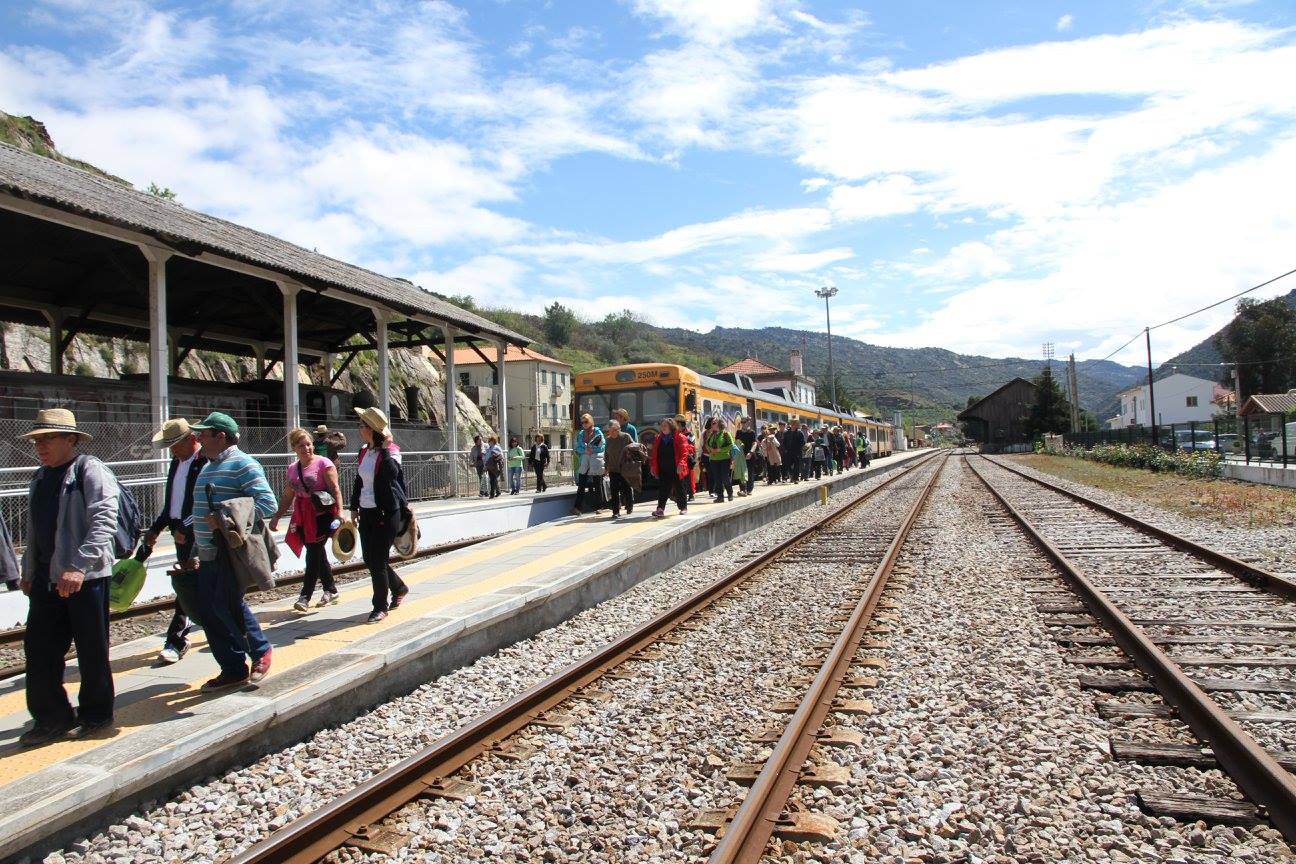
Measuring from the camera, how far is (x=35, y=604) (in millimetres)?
4457

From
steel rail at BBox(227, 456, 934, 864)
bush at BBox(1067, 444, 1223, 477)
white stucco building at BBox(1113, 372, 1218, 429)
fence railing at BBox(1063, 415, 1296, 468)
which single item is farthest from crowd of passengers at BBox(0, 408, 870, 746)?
white stucco building at BBox(1113, 372, 1218, 429)

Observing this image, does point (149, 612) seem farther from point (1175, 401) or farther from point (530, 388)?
point (1175, 401)

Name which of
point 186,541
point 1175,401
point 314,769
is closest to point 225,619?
point 186,541

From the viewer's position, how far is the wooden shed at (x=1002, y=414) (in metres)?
87.6

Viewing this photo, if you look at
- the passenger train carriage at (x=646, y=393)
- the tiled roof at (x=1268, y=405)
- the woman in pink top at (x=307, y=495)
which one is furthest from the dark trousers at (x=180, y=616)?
the tiled roof at (x=1268, y=405)

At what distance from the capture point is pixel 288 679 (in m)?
5.19

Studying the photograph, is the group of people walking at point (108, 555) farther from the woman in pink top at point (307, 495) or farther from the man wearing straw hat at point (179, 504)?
the woman in pink top at point (307, 495)

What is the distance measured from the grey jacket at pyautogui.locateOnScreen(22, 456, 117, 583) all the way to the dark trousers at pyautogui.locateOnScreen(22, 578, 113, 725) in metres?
0.12

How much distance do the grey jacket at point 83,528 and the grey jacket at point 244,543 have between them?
57 cm

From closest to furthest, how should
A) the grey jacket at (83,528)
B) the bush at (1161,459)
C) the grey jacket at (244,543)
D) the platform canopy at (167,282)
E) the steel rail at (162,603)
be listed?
1. the grey jacket at (83,528)
2. the grey jacket at (244,543)
3. the steel rail at (162,603)
4. the platform canopy at (167,282)
5. the bush at (1161,459)

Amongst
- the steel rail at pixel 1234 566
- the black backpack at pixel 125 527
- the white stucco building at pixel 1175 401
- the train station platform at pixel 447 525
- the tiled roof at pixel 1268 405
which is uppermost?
the white stucco building at pixel 1175 401

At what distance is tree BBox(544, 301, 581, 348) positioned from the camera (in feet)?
364

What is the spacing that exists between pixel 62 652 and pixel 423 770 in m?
2.02

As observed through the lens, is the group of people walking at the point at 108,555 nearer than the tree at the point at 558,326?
Yes
